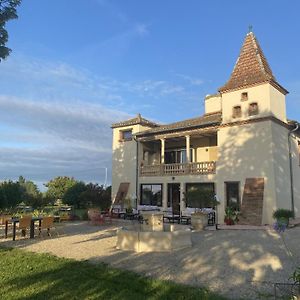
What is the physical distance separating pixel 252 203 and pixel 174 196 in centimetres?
737

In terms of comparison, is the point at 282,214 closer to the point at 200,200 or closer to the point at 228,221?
the point at 228,221

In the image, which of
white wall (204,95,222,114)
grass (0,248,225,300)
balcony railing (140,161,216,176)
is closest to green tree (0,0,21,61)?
grass (0,248,225,300)

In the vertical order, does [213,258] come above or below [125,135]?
below

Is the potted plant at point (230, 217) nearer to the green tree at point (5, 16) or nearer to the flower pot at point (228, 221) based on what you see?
the flower pot at point (228, 221)

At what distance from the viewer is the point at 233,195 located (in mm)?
22781

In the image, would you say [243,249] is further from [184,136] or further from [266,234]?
[184,136]

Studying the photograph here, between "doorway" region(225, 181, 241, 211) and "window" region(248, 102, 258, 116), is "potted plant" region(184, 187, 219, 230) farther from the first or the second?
"window" region(248, 102, 258, 116)

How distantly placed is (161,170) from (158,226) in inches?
516

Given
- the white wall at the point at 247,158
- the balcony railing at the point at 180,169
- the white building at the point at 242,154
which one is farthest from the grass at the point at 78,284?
the balcony railing at the point at 180,169

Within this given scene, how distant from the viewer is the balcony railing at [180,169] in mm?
24547

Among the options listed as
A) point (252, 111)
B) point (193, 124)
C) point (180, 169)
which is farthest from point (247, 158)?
point (180, 169)

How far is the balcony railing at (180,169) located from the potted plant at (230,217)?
3.60 meters

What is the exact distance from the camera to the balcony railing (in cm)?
2455

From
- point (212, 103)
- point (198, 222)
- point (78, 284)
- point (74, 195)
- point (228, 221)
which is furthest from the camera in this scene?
point (74, 195)
